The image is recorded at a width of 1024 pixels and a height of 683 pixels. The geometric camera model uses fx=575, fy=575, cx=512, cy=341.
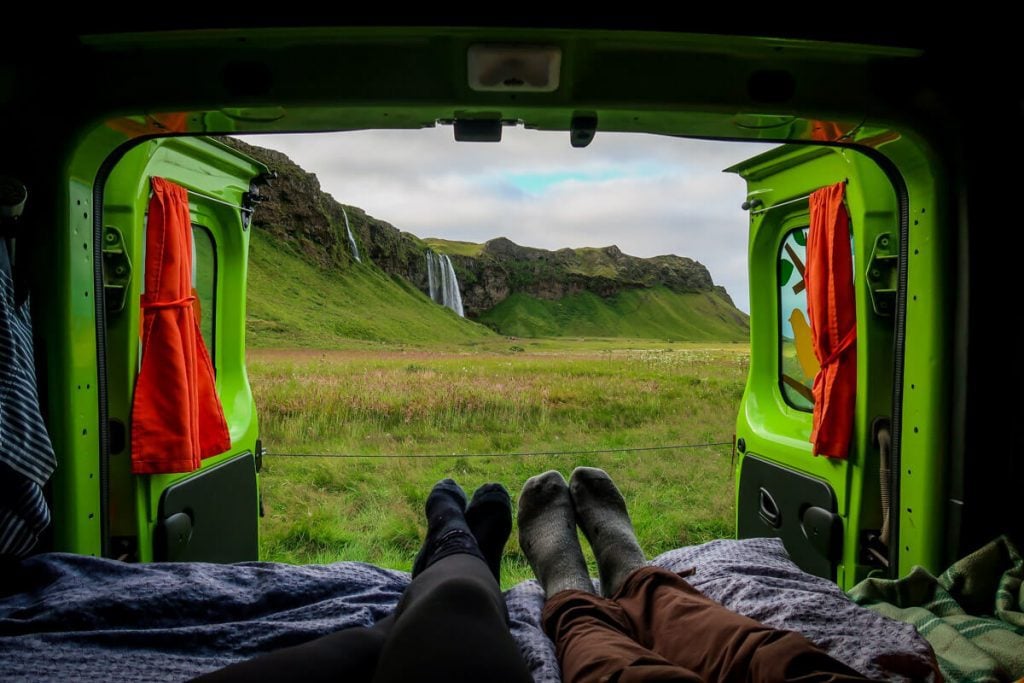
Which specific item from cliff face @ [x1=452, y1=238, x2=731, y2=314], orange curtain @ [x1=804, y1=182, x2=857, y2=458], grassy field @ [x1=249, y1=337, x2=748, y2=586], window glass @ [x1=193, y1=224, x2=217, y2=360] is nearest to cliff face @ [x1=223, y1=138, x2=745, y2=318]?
cliff face @ [x1=452, y1=238, x2=731, y2=314]

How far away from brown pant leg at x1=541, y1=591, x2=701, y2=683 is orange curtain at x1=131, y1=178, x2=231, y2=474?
125cm

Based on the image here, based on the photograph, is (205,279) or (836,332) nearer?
(836,332)

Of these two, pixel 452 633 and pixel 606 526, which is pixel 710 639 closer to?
pixel 452 633

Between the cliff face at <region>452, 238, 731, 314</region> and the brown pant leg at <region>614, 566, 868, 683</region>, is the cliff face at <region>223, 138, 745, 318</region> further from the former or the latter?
the brown pant leg at <region>614, 566, 868, 683</region>

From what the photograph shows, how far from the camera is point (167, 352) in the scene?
5.87ft

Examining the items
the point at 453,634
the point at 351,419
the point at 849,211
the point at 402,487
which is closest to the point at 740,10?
the point at 849,211

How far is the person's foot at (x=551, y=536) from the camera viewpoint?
1604 millimetres

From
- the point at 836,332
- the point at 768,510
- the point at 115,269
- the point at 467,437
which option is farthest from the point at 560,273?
the point at 115,269

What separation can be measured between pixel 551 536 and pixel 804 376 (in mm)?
1304

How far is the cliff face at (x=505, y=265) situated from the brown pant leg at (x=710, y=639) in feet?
105

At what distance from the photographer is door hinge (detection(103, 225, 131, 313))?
5.32 feet

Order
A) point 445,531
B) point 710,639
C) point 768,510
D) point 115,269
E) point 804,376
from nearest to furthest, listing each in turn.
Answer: point 710,639 < point 445,531 < point 115,269 < point 768,510 < point 804,376

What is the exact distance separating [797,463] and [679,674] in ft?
5.00

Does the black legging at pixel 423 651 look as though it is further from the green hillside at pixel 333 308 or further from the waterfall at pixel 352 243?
the waterfall at pixel 352 243
